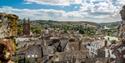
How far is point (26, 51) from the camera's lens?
64.1 meters

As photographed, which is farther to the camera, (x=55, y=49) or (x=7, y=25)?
(x=55, y=49)

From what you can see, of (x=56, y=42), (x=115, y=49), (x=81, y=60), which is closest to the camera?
(x=115, y=49)

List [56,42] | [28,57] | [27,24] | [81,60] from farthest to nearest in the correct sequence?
[27,24]
[56,42]
[28,57]
[81,60]

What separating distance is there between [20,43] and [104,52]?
32003mm

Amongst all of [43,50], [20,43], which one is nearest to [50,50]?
[43,50]

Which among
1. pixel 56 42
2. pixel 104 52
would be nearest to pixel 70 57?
pixel 104 52

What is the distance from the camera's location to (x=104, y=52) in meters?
52.6

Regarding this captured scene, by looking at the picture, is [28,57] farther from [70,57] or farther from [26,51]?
[70,57]

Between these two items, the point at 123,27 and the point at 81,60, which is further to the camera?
the point at 81,60

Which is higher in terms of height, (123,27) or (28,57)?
(123,27)

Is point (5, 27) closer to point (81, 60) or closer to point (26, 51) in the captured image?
point (81, 60)

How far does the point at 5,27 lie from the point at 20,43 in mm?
71902

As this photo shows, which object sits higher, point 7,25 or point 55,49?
point 7,25

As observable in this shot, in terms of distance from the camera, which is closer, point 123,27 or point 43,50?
point 123,27
